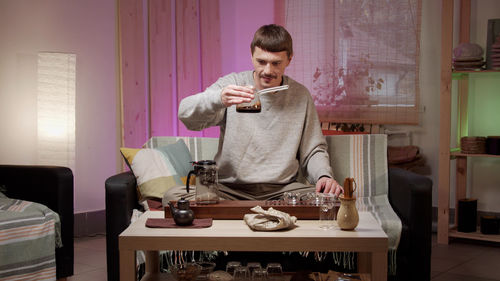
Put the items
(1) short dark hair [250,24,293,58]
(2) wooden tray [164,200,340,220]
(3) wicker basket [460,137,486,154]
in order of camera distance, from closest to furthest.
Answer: (2) wooden tray [164,200,340,220], (1) short dark hair [250,24,293,58], (3) wicker basket [460,137,486,154]

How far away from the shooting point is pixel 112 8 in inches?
159

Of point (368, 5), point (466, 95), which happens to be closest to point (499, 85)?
point (466, 95)

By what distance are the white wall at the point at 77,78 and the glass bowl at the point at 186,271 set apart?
2.12 metres

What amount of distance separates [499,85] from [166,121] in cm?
249

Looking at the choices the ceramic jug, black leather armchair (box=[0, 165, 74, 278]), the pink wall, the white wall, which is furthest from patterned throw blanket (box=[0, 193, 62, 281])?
the pink wall

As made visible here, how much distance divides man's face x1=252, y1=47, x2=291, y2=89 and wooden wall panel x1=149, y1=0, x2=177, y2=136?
171 centimetres

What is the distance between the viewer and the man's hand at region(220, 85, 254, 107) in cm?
206

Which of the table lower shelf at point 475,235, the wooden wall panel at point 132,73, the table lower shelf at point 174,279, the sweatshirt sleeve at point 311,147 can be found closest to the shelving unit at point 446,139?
the table lower shelf at point 475,235

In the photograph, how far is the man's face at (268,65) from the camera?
2.54 m

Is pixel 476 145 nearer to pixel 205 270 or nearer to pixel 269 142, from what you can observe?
pixel 269 142

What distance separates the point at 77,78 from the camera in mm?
3879

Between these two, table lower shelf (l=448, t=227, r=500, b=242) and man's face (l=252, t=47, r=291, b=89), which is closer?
man's face (l=252, t=47, r=291, b=89)

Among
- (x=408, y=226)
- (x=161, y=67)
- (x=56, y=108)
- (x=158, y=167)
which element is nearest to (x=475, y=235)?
(x=408, y=226)

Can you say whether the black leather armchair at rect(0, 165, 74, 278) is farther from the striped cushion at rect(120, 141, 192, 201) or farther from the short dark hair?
the short dark hair
